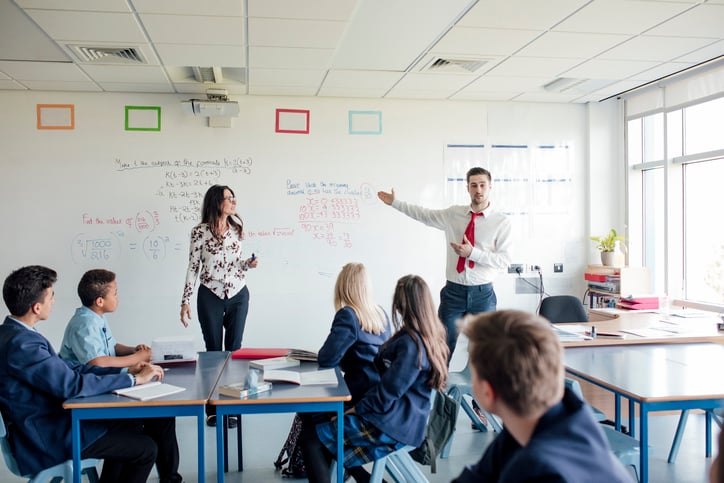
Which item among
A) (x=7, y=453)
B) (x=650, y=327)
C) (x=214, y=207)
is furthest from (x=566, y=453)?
(x=214, y=207)

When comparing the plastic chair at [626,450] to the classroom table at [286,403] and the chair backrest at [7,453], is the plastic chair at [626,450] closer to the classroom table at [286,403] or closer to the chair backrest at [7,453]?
the classroom table at [286,403]

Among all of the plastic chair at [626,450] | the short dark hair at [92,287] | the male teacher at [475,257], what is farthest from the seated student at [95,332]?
the male teacher at [475,257]

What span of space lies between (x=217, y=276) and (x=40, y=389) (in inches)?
71.5

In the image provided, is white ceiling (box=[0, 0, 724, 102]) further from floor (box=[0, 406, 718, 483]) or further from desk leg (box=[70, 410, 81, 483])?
floor (box=[0, 406, 718, 483])

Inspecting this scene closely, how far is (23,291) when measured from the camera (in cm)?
232

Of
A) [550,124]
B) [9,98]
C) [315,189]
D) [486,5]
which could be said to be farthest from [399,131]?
[9,98]

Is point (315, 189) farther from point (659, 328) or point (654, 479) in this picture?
point (654, 479)

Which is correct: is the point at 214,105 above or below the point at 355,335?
above

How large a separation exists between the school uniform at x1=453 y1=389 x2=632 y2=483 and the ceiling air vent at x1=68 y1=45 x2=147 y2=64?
13.0 feet

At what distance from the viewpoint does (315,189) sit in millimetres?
5566

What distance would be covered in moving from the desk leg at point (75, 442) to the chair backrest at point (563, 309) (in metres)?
3.20

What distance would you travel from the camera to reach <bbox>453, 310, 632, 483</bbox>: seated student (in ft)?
3.45

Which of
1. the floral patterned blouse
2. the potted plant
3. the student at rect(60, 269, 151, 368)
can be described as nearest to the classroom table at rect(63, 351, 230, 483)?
the student at rect(60, 269, 151, 368)

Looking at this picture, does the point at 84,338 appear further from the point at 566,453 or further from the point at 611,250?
the point at 611,250
